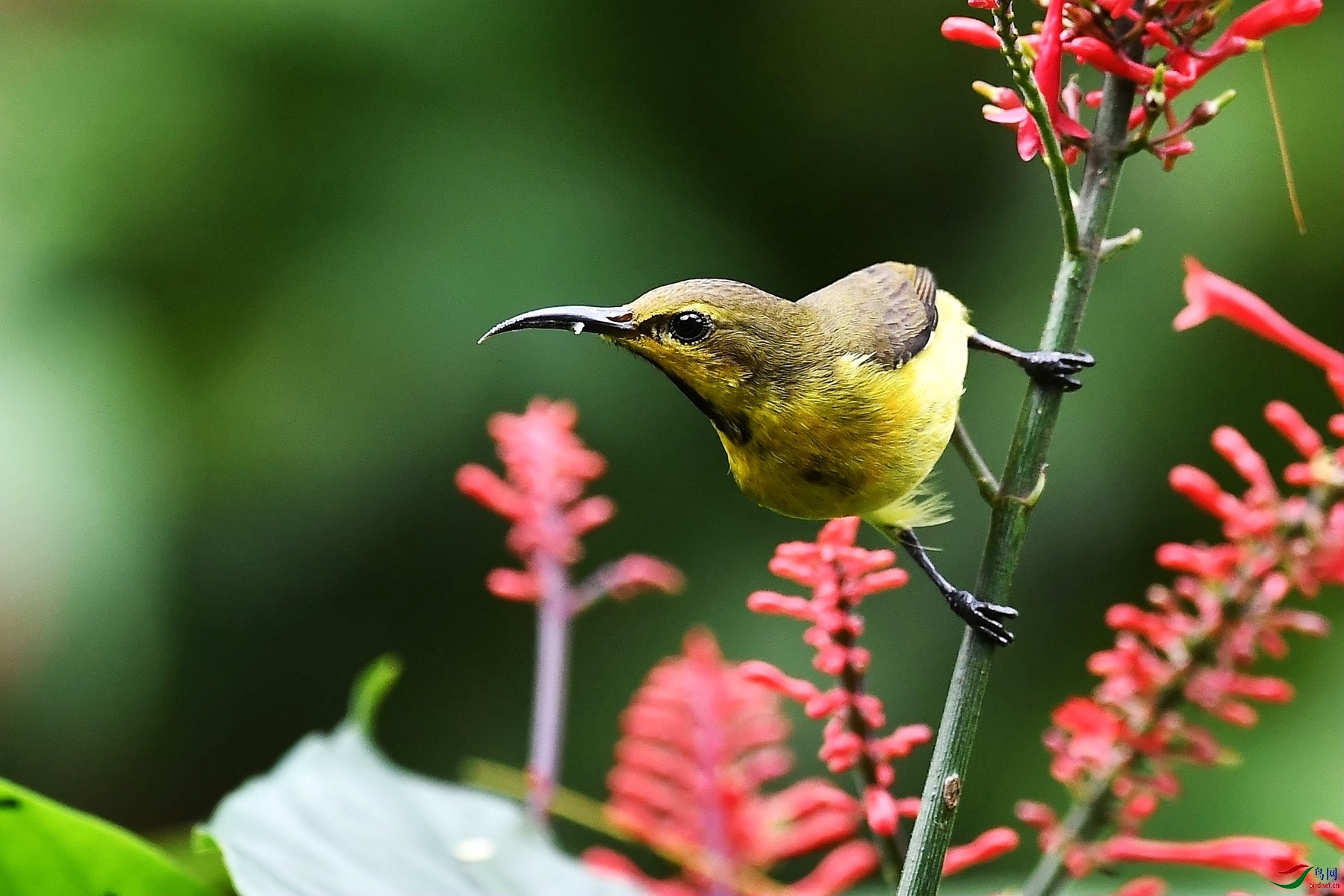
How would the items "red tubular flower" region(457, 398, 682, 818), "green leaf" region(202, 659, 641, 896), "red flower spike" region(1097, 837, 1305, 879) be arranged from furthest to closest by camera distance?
1. "red tubular flower" region(457, 398, 682, 818)
2. "green leaf" region(202, 659, 641, 896)
3. "red flower spike" region(1097, 837, 1305, 879)

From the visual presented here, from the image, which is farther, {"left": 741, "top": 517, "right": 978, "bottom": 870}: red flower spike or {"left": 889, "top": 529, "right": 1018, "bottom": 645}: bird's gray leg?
{"left": 741, "top": 517, "right": 978, "bottom": 870}: red flower spike

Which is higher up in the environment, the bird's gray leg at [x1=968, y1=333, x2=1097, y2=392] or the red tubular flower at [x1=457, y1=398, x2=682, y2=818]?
the bird's gray leg at [x1=968, y1=333, x2=1097, y2=392]

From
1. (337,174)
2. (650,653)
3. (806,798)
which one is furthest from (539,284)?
(806,798)

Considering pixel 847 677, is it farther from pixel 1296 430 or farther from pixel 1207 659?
pixel 1296 430

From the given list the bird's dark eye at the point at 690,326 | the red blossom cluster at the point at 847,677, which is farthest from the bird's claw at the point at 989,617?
the bird's dark eye at the point at 690,326

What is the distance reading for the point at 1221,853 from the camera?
1229 mm

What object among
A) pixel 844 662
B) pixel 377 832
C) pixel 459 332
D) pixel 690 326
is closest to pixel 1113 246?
pixel 844 662

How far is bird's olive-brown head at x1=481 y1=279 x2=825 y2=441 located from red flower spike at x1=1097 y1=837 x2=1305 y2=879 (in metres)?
0.63

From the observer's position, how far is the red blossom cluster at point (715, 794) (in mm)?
1523

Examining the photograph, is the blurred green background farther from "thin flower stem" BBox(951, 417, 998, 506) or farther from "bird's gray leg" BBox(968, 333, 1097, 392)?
"bird's gray leg" BBox(968, 333, 1097, 392)

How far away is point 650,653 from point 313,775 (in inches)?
75.8

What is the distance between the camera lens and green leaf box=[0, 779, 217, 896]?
126 centimetres

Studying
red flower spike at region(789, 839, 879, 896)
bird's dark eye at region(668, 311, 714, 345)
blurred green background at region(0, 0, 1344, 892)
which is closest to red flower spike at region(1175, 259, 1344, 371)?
bird's dark eye at region(668, 311, 714, 345)

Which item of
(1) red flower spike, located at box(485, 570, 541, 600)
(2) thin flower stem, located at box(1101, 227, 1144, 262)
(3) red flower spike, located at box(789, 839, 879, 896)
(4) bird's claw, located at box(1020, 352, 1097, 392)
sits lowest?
(3) red flower spike, located at box(789, 839, 879, 896)
